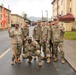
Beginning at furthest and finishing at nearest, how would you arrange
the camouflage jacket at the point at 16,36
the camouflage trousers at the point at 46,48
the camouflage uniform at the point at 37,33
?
the camouflage uniform at the point at 37,33 → the camouflage trousers at the point at 46,48 → the camouflage jacket at the point at 16,36

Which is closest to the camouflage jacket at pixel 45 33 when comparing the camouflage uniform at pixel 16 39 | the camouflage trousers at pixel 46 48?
the camouflage trousers at pixel 46 48

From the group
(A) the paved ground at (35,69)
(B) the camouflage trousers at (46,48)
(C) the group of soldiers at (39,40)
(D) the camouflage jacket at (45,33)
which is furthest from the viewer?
(D) the camouflage jacket at (45,33)

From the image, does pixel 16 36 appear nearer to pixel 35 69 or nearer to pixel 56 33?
pixel 56 33

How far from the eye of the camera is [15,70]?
10680mm

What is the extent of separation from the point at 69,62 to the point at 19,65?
2159 mm

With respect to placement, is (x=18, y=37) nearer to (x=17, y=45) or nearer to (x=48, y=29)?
(x=17, y=45)

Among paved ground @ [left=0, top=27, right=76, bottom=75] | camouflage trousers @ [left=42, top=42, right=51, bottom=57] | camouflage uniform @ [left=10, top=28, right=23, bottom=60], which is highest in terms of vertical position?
camouflage uniform @ [left=10, top=28, right=23, bottom=60]

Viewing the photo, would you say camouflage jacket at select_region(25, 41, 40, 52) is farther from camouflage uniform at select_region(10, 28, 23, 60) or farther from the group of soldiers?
camouflage uniform at select_region(10, 28, 23, 60)

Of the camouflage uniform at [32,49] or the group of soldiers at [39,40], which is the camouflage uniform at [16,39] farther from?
the camouflage uniform at [32,49]

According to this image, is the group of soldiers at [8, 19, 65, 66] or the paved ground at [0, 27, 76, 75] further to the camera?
the group of soldiers at [8, 19, 65, 66]

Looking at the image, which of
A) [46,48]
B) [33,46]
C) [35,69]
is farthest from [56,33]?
[35,69]

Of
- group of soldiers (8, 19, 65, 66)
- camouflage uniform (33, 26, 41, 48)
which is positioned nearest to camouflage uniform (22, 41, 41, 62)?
group of soldiers (8, 19, 65, 66)

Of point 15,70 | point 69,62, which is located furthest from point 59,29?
point 15,70

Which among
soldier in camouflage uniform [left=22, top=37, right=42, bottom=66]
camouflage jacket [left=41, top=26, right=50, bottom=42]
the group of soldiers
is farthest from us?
camouflage jacket [left=41, top=26, right=50, bottom=42]
